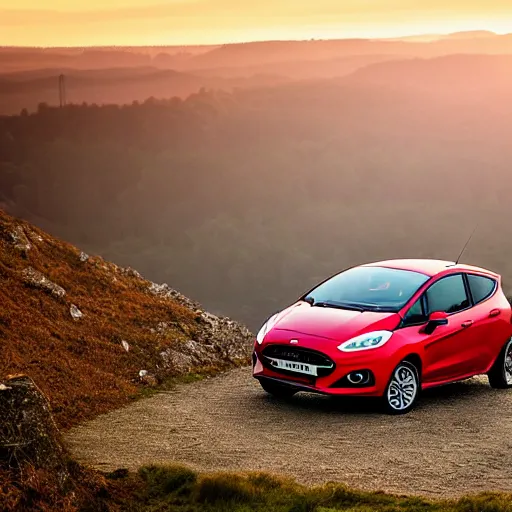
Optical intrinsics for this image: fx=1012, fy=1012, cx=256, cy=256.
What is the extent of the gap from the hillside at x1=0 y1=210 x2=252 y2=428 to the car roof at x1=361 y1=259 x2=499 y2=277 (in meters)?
4.82

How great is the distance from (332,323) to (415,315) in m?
1.26

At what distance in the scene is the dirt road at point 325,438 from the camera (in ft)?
35.3

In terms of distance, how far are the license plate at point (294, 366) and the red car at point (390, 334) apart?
0.05ft

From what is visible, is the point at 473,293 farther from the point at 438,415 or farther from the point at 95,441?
the point at 95,441

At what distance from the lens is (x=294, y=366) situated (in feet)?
45.4

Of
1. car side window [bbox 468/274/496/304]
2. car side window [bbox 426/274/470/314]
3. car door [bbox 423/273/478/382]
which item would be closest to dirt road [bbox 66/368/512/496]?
car door [bbox 423/273/478/382]

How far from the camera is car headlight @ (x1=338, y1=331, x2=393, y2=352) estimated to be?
13.6m

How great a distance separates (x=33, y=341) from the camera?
A: 714 inches

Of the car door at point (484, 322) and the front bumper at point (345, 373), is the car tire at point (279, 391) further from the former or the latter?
the car door at point (484, 322)

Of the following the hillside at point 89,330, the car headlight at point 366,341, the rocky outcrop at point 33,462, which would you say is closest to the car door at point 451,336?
the car headlight at point 366,341

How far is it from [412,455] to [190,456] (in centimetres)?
256

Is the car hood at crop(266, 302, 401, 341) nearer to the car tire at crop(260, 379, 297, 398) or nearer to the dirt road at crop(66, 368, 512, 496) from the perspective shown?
the dirt road at crop(66, 368, 512, 496)

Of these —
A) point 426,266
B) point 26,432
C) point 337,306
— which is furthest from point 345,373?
point 26,432

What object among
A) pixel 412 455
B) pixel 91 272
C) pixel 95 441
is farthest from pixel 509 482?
pixel 91 272
